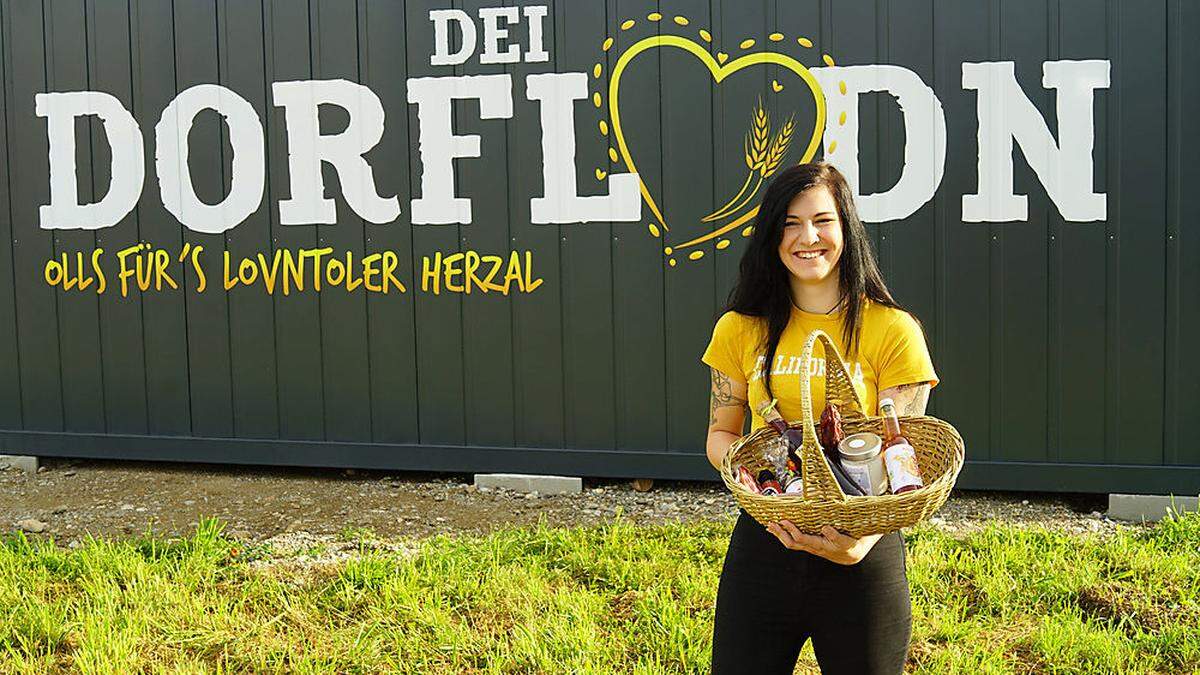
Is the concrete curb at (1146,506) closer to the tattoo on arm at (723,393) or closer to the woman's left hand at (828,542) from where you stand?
the tattoo on arm at (723,393)

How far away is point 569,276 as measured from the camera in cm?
532

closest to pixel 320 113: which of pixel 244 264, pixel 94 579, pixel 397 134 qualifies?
pixel 397 134

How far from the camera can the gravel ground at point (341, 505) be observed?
4883 millimetres

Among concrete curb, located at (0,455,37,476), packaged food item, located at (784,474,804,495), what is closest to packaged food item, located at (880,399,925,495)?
packaged food item, located at (784,474,804,495)

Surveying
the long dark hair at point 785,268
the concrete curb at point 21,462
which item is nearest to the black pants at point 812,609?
the long dark hair at point 785,268

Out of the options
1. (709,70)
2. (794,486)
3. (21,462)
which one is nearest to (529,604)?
(794,486)

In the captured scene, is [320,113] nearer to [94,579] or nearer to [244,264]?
[244,264]

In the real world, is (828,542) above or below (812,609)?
above

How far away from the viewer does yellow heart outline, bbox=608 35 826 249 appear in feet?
16.5

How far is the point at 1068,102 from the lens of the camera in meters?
4.83

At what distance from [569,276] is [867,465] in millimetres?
3262

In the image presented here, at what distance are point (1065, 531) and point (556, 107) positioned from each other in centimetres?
272

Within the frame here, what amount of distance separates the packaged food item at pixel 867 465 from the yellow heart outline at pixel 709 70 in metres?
3.00

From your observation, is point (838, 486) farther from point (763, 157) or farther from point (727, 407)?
point (763, 157)
